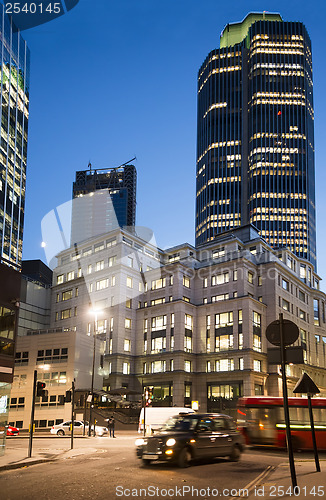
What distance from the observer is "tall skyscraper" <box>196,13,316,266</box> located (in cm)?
17975

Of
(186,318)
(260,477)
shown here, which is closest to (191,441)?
(260,477)

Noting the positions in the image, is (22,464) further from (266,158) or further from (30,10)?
(266,158)

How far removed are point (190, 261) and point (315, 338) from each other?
92.5ft

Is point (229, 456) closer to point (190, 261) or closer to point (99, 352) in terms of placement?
point (99, 352)

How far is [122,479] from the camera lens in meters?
14.4

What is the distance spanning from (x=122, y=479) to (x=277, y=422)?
595 inches

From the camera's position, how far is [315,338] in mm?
97000

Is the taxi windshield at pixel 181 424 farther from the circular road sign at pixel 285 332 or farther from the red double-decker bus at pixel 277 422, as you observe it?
the red double-decker bus at pixel 277 422

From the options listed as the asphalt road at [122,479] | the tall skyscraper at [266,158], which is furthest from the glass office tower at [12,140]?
the asphalt road at [122,479]

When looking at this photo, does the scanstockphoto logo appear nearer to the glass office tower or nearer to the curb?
the glass office tower

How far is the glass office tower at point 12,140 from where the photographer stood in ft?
410

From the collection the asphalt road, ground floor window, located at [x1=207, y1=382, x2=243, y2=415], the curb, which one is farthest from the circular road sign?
ground floor window, located at [x1=207, y1=382, x2=243, y2=415]

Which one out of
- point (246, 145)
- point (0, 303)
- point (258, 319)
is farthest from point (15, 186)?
point (0, 303)

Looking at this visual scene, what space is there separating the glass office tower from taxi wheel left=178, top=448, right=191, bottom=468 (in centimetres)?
10817
